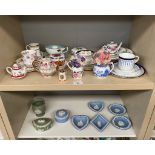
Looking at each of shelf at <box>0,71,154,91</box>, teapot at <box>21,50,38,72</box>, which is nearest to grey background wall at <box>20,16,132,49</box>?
teapot at <box>21,50,38,72</box>

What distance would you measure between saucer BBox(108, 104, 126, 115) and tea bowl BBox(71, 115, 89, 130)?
0.16 metres

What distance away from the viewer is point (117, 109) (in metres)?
1.05

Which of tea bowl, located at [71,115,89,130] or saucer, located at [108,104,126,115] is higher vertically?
tea bowl, located at [71,115,89,130]

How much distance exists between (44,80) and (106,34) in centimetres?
44

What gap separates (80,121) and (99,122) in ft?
0.33

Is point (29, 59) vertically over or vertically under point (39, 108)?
over

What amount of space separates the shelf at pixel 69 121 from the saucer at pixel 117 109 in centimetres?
2

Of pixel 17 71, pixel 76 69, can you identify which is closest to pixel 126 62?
pixel 76 69

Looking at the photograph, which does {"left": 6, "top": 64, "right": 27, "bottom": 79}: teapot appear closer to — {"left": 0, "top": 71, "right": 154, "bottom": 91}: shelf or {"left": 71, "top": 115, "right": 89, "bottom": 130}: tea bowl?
{"left": 0, "top": 71, "right": 154, "bottom": 91}: shelf

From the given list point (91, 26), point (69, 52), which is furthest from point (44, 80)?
point (91, 26)

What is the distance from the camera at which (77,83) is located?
0.70 meters

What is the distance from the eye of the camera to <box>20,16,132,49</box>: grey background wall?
917mm

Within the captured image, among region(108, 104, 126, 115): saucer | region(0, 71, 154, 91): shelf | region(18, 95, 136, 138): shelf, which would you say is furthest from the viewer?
region(108, 104, 126, 115): saucer

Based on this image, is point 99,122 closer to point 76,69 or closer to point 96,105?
point 96,105
